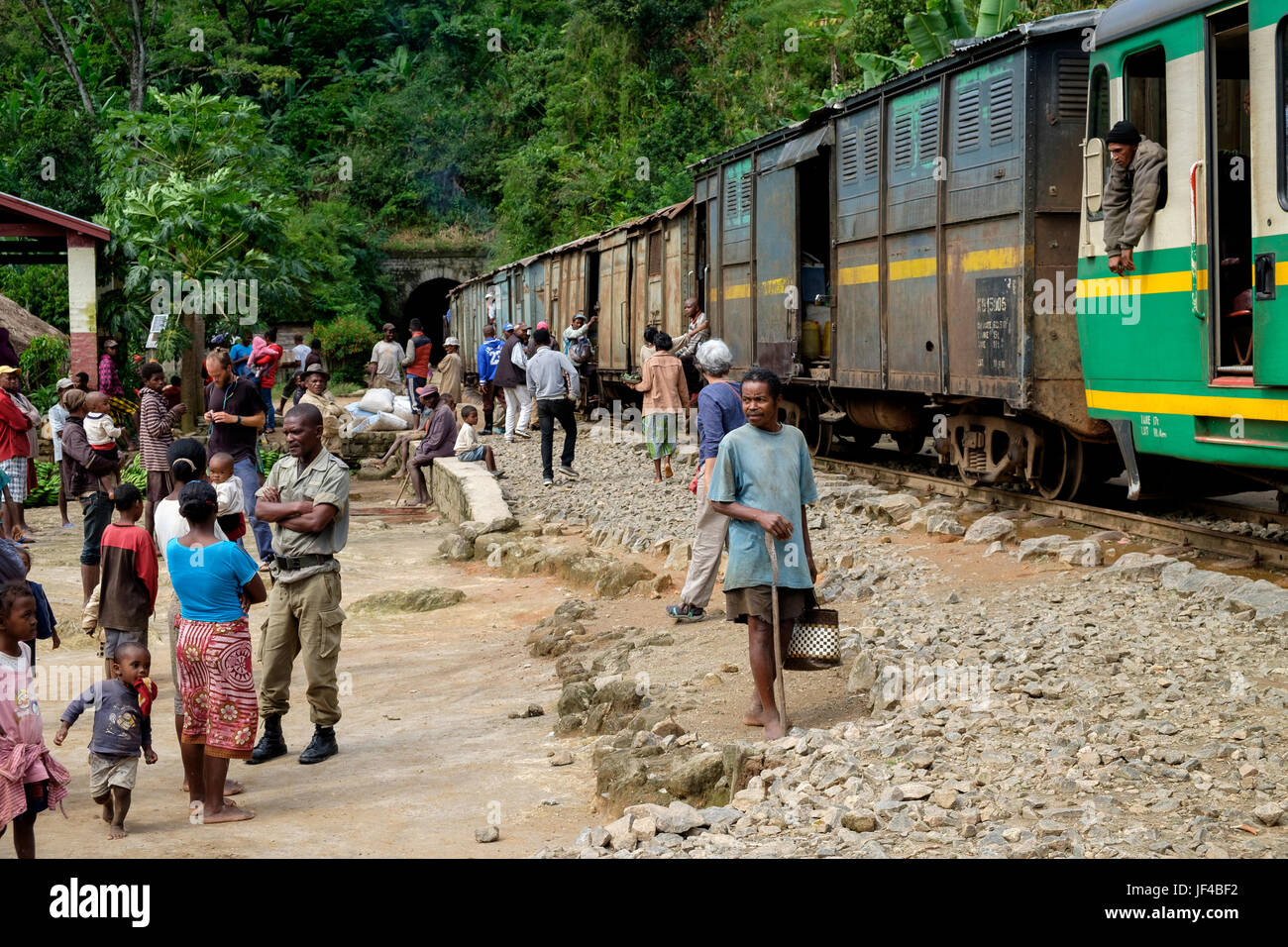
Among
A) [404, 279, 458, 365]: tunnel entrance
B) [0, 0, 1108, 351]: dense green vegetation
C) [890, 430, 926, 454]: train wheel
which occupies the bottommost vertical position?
[890, 430, 926, 454]: train wheel

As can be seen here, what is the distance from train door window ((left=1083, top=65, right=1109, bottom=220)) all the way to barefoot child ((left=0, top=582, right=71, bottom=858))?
6972mm

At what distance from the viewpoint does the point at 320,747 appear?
709cm

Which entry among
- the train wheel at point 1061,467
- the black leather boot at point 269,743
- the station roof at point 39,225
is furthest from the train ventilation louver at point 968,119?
the station roof at point 39,225

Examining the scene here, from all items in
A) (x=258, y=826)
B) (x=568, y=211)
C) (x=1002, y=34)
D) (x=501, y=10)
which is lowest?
(x=258, y=826)

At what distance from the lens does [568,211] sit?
4256 centimetres

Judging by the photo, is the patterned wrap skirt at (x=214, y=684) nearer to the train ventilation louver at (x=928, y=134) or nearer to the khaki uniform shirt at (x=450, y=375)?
the train ventilation louver at (x=928, y=134)

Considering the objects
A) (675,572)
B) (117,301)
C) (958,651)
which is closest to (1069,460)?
(675,572)

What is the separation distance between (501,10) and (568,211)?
15971mm

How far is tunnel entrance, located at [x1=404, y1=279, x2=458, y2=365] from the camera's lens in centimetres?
5372

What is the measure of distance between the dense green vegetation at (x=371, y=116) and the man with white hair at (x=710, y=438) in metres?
14.1

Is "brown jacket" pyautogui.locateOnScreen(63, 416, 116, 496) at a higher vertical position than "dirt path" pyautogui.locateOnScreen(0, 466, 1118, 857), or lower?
higher

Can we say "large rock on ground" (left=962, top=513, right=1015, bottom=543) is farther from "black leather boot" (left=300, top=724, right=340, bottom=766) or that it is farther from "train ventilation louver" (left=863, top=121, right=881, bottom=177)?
"black leather boot" (left=300, top=724, right=340, bottom=766)

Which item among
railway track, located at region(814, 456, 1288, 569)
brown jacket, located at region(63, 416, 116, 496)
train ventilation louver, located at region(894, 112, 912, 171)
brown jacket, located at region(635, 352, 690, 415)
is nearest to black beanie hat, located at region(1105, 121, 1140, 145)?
railway track, located at region(814, 456, 1288, 569)

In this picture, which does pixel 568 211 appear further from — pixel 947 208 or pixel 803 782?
pixel 803 782
